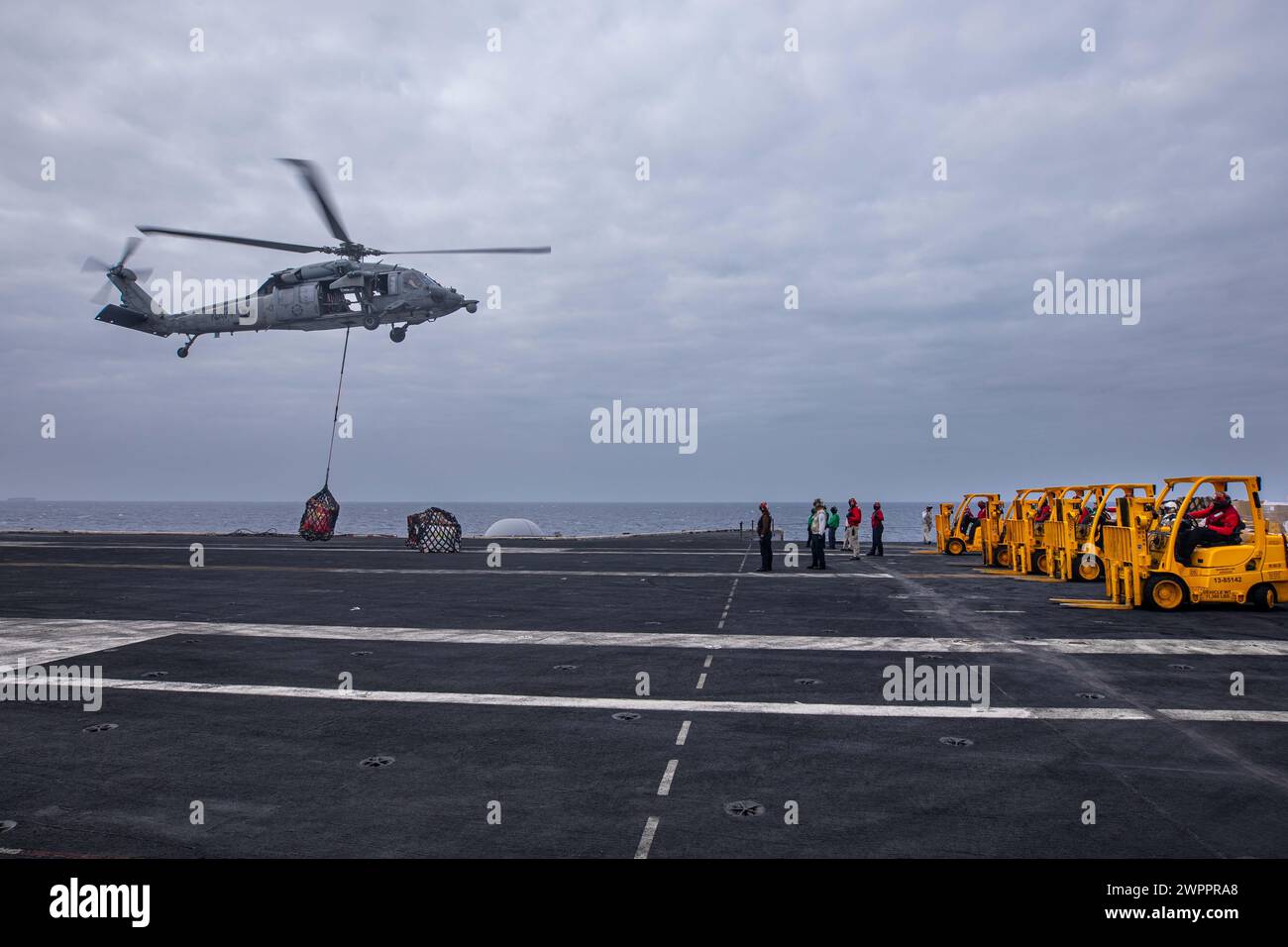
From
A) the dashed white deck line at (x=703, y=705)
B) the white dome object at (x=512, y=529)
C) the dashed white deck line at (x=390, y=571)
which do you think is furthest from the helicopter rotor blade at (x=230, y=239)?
the white dome object at (x=512, y=529)

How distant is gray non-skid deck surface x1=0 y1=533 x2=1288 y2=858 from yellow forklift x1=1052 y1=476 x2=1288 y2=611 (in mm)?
550

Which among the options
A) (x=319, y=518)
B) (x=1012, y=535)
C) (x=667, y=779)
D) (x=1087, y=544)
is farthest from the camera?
(x=319, y=518)

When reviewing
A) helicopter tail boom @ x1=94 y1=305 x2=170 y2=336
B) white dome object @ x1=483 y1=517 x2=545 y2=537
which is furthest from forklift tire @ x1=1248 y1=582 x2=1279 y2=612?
white dome object @ x1=483 y1=517 x2=545 y2=537

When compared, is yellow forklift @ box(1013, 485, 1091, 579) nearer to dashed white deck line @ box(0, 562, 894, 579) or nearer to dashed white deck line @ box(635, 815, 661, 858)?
dashed white deck line @ box(0, 562, 894, 579)

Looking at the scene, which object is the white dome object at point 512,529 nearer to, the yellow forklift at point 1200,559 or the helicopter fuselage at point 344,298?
the helicopter fuselage at point 344,298

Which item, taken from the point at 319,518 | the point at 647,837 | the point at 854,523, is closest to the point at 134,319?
the point at 319,518

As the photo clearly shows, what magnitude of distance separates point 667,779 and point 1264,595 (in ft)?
47.5

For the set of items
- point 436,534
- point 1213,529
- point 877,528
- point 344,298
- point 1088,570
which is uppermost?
point 344,298

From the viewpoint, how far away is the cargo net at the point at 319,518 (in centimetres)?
4025

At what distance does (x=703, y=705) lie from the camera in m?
8.79

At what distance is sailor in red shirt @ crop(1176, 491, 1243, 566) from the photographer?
1518cm

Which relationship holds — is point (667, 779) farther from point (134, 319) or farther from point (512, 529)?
point (512, 529)
